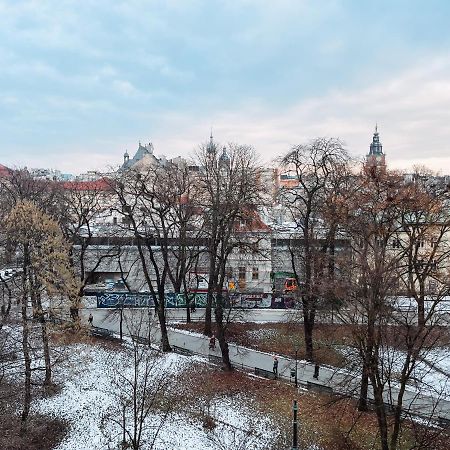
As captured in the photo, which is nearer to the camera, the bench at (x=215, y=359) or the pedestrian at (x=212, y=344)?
the bench at (x=215, y=359)

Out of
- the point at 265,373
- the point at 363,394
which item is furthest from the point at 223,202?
the point at 363,394

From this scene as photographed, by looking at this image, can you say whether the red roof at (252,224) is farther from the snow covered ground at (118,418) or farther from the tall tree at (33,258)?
the tall tree at (33,258)

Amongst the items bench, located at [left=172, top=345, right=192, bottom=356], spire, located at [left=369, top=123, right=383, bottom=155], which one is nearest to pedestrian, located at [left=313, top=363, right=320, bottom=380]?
bench, located at [left=172, top=345, right=192, bottom=356]

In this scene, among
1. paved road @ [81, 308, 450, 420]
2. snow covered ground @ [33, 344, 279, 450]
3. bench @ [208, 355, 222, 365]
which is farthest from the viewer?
bench @ [208, 355, 222, 365]

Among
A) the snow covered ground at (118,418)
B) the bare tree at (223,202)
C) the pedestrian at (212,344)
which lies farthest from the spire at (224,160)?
the snow covered ground at (118,418)

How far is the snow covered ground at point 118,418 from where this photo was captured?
1466cm

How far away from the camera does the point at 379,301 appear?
11.8 metres

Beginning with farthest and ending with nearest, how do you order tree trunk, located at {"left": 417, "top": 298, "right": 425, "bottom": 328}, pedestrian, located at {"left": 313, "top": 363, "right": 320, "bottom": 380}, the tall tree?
pedestrian, located at {"left": 313, "top": 363, "right": 320, "bottom": 380}, the tall tree, tree trunk, located at {"left": 417, "top": 298, "right": 425, "bottom": 328}

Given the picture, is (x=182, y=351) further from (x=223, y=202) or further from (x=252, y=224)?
(x=252, y=224)

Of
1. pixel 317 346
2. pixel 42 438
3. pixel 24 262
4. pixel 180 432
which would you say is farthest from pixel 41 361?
pixel 317 346

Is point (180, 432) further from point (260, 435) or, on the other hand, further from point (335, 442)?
point (335, 442)

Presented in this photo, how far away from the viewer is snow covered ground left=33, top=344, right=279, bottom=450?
1466 centimetres

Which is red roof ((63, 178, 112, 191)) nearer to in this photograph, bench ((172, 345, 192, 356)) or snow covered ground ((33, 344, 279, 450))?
bench ((172, 345, 192, 356))

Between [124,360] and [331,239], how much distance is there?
10.3 meters
